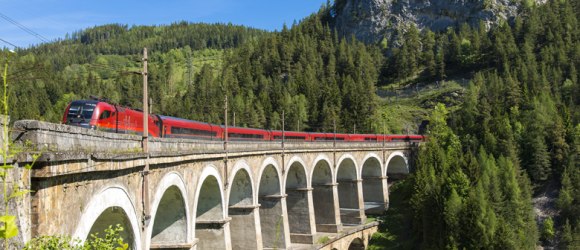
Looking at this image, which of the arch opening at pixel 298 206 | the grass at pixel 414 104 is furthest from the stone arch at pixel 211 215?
the grass at pixel 414 104

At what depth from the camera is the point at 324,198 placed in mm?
53250

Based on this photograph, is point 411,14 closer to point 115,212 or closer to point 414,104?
point 414,104

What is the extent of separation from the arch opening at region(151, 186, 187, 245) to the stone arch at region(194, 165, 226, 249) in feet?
16.1

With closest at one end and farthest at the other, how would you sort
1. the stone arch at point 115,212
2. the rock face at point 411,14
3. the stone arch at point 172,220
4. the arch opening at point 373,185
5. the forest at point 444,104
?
the stone arch at point 115,212
the stone arch at point 172,220
the forest at point 444,104
the arch opening at point 373,185
the rock face at point 411,14

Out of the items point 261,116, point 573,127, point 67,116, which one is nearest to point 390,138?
point 573,127

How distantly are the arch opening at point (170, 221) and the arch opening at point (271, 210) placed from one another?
17279 mm

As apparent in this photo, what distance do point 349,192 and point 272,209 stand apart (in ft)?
69.7

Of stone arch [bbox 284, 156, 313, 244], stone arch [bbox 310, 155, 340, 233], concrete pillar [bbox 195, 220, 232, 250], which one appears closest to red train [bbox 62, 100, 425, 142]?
concrete pillar [bbox 195, 220, 232, 250]

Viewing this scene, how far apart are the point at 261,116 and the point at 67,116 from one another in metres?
76.7

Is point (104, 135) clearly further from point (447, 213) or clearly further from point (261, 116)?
point (261, 116)

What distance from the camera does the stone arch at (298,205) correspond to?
154 feet

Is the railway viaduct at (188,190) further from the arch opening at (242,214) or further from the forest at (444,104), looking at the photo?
the forest at (444,104)

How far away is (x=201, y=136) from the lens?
34.3 metres

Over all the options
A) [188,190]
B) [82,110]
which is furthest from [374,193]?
[82,110]
